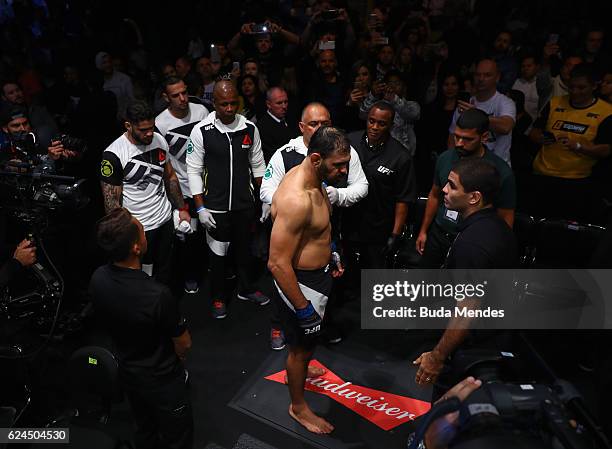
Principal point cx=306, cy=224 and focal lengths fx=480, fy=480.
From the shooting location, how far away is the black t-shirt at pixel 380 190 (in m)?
3.63

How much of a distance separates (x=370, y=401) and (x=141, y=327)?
1.68m

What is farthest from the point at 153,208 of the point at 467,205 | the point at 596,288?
the point at 596,288

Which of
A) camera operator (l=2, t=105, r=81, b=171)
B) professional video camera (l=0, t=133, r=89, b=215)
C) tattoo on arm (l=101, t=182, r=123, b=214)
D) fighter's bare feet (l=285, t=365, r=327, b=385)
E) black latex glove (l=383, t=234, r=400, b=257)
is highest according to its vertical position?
camera operator (l=2, t=105, r=81, b=171)

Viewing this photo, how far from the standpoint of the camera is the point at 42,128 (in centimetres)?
470

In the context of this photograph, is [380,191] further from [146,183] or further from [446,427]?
[446,427]

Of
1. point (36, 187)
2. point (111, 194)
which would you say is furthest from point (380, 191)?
point (36, 187)

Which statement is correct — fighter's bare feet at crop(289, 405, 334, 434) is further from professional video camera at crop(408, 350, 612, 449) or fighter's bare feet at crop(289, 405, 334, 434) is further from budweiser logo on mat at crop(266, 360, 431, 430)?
professional video camera at crop(408, 350, 612, 449)

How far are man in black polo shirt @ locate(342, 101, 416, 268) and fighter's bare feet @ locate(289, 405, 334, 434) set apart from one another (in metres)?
1.39

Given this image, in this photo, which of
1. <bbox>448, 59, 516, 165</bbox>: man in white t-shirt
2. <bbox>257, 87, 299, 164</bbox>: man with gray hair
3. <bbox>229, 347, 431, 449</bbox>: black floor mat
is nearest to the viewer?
<bbox>229, 347, 431, 449</bbox>: black floor mat

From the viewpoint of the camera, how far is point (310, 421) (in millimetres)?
2955

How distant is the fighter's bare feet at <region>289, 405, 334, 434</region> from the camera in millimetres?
2922

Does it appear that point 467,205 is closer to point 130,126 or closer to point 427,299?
point 427,299

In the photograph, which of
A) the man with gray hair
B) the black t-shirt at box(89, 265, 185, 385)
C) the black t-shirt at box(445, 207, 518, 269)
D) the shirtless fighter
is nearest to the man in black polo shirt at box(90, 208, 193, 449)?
the black t-shirt at box(89, 265, 185, 385)

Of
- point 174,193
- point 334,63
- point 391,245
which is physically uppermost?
point 334,63
